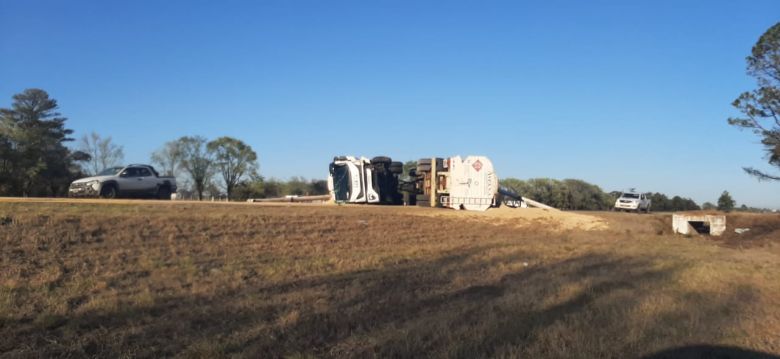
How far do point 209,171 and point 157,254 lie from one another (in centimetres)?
5166

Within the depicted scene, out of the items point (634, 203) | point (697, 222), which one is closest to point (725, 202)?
point (634, 203)

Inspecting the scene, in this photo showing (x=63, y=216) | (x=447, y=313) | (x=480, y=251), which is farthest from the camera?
(x=480, y=251)

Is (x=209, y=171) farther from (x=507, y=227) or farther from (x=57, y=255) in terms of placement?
(x=57, y=255)

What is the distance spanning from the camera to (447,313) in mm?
8281

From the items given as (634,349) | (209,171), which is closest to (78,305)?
→ (634,349)

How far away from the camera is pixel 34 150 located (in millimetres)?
39844

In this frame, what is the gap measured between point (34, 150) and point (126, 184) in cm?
2024

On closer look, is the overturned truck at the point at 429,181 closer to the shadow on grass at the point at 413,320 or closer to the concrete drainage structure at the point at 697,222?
the concrete drainage structure at the point at 697,222

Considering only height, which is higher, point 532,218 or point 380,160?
point 380,160

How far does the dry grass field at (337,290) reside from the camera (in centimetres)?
682

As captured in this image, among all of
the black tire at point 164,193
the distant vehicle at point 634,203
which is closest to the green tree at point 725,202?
the distant vehicle at point 634,203

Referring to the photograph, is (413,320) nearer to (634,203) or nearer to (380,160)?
(380,160)

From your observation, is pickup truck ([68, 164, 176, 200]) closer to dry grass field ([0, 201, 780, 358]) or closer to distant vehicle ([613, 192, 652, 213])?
dry grass field ([0, 201, 780, 358])

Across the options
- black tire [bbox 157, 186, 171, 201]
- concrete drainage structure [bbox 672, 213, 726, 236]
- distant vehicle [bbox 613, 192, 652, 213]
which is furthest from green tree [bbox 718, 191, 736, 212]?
black tire [bbox 157, 186, 171, 201]
